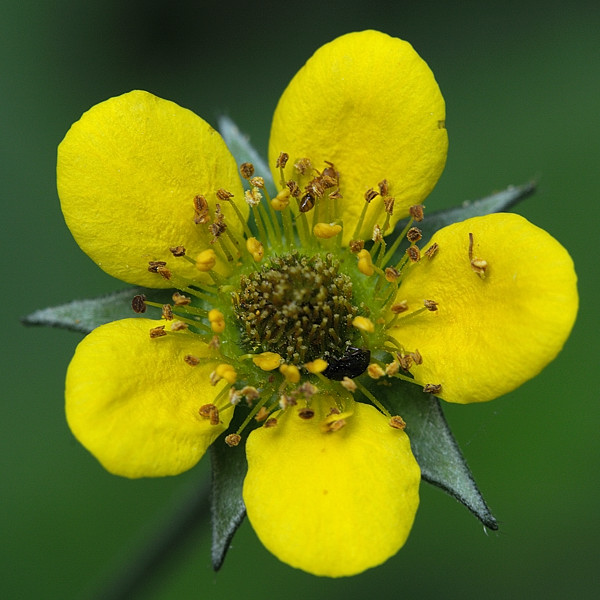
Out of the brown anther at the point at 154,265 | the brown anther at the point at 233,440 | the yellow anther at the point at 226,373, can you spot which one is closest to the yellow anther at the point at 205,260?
the brown anther at the point at 154,265

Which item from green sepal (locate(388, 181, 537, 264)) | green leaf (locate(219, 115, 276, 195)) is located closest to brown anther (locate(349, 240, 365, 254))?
green sepal (locate(388, 181, 537, 264))

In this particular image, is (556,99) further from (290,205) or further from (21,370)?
(21,370)

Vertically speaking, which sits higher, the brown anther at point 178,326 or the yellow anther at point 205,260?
the yellow anther at point 205,260

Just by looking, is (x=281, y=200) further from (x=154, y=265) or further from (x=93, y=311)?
(x=93, y=311)

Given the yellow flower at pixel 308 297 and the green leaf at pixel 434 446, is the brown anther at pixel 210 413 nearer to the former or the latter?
the yellow flower at pixel 308 297

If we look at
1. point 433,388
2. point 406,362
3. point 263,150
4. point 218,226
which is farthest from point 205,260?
point 263,150

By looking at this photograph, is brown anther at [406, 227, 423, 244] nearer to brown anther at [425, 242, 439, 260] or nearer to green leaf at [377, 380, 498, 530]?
brown anther at [425, 242, 439, 260]
